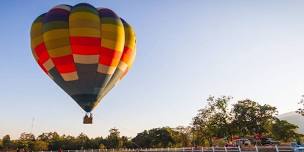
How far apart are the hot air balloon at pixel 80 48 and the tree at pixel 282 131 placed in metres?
73.8

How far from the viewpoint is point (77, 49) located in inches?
1011

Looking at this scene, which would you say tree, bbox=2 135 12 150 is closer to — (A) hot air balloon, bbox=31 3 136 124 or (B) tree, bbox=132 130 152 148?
(B) tree, bbox=132 130 152 148

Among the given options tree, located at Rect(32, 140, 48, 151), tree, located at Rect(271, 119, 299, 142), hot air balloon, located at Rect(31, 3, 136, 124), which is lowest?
tree, located at Rect(32, 140, 48, 151)

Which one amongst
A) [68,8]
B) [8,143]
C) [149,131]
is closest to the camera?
[68,8]

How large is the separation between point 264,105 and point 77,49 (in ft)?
244

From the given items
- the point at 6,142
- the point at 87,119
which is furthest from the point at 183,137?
the point at 87,119

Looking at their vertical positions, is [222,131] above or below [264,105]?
below

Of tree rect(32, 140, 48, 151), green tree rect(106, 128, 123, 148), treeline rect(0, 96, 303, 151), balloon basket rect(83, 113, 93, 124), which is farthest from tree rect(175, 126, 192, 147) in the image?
balloon basket rect(83, 113, 93, 124)

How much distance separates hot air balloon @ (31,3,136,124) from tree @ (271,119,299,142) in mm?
73806

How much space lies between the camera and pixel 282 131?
8938 centimetres

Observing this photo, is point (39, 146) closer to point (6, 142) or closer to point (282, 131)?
point (6, 142)

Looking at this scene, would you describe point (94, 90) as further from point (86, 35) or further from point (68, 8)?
point (68, 8)

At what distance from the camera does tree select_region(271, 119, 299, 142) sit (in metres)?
87.9

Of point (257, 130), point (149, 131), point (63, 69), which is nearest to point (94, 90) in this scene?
Answer: point (63, 69)
